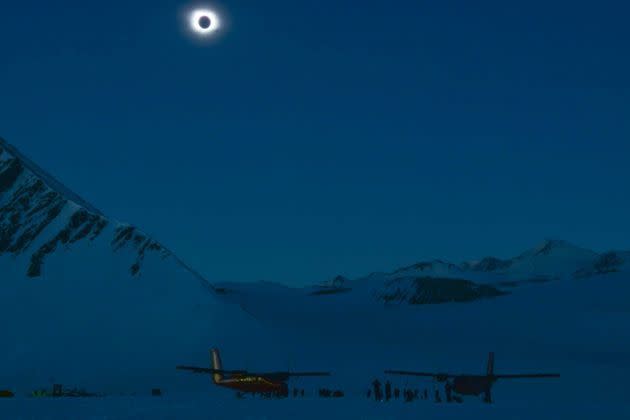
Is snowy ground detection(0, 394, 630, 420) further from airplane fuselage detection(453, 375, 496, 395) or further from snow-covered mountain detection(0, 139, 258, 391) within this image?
snow-covered mountain detection(0, 139, 258, 391)

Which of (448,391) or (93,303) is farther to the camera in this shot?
(93,303)

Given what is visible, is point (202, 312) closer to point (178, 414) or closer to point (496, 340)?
point (496, 340)

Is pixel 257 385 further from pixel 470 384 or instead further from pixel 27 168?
pixel 27 168

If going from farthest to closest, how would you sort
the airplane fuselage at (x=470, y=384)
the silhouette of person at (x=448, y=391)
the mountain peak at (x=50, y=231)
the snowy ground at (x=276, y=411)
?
the mountain peak at (x=50, y=231) → the airplane fuselage at (x=470, y=384) → the silhouette of person at (x=448, y=391) → the snowy ground at (x=276, y=411)

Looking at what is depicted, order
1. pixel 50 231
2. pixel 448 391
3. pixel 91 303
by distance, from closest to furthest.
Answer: pixel 448 391, pixel 91 303, pixel 50 231

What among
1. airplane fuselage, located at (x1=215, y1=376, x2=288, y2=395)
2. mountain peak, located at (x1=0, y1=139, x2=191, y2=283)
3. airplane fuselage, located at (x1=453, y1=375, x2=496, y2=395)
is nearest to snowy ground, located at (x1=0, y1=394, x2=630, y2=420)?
airplane fuselage, located at (x1=215, y1=376, x2=288, y2=395)

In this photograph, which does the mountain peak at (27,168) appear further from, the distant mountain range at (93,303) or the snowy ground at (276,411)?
the snowy ground at (276,411)

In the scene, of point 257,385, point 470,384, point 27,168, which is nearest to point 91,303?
point 27,168

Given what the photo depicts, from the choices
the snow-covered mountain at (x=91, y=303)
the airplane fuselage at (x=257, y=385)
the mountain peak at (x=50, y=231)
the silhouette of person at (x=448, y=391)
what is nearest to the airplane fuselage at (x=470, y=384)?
the silhouette of person at (x=448, y=391)
